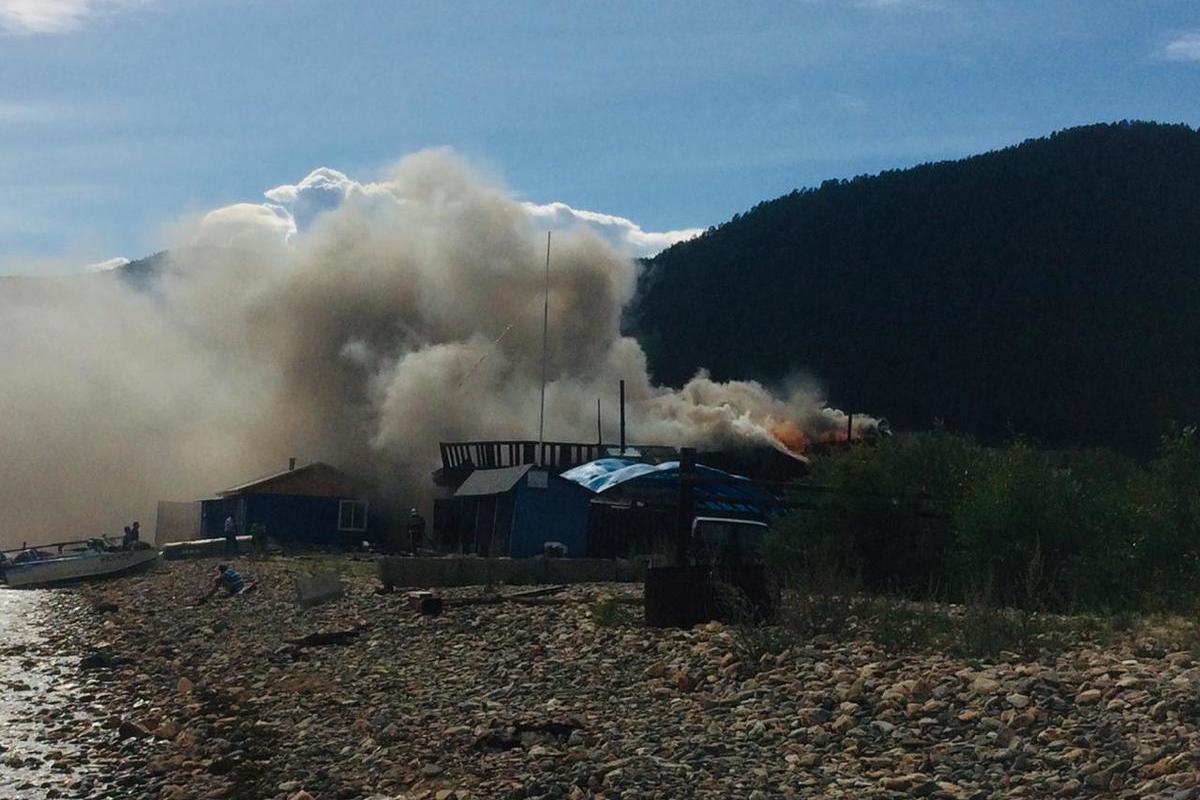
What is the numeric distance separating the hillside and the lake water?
6386 cm

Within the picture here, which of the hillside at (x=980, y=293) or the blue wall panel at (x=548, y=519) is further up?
the hillside at (x=980, y=293)

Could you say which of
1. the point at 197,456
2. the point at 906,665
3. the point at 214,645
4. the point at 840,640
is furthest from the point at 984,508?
the point at 197,456

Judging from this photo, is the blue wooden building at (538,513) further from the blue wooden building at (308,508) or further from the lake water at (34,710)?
the blue wooden building at (308,508)

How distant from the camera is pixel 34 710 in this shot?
71.3 ft

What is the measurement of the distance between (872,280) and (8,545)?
7018 centimetres

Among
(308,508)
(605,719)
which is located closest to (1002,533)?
(605,719)

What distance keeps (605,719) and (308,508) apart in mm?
48895

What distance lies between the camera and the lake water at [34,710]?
16312 millimetres

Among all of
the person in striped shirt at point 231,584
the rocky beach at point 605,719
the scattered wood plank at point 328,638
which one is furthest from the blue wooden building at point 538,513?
the scattered wood plank at point 328,638

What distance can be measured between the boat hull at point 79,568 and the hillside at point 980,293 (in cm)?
5188

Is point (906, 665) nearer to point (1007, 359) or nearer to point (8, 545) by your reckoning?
point (8, 545)

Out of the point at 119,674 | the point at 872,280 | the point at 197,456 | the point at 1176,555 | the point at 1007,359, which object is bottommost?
the point at 119,674

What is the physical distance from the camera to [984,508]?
2153 cm

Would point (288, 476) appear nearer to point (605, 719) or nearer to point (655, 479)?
point (655, 479)
